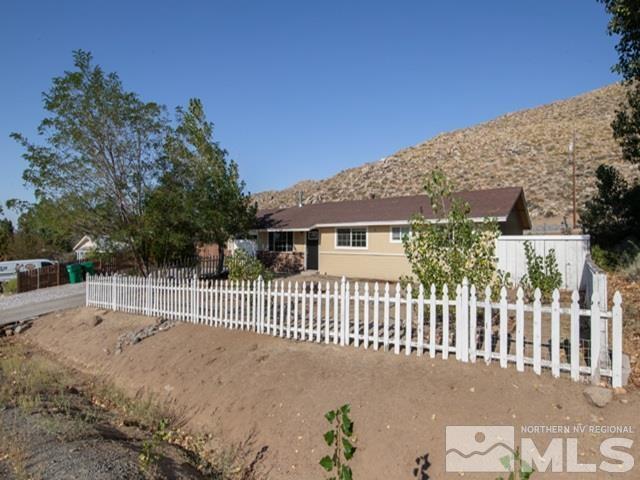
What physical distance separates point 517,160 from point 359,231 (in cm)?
3279

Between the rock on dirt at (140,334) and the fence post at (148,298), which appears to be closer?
the rock on dirt at (140,334)

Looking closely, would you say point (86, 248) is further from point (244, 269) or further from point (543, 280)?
point (543, 280)

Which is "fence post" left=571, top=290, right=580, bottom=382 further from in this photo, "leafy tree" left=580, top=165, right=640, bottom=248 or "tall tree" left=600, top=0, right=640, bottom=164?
"leafy tree" left=580, top=165, right=640, bottom=248

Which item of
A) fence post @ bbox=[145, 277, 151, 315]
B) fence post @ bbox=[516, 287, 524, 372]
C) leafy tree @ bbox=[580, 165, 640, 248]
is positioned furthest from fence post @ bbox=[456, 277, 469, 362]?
leafy tree @ bbox=[580, 165, 640, 248]

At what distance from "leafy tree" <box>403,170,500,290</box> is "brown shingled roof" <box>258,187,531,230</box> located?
665cm

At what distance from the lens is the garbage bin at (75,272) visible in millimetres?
21422

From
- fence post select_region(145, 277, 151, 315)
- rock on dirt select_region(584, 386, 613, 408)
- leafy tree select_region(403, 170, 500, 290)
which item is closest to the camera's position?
rock on dirt select_region(584, 386, 613, 408)

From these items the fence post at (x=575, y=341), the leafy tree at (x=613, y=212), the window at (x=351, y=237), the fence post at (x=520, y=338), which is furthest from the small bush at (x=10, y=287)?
the leafy tree at (x=613, y=212)

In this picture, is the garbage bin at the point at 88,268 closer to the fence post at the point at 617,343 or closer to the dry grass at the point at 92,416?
the dry grass at the point at 92,416

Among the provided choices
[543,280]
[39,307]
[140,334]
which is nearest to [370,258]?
[543,280]

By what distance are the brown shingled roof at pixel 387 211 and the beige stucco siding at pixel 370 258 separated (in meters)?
0.73

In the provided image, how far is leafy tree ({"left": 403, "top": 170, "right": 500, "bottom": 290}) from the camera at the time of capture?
6.54m

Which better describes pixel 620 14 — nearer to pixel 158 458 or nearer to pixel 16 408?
pixel 158 458

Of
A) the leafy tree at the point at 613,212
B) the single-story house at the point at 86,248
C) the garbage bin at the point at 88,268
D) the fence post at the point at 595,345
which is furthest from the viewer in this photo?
the garbage bin at the point at 88,268
